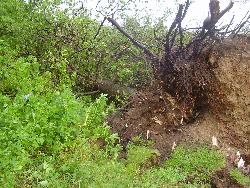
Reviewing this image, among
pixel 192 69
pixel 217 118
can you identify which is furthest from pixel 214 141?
pixel 192 69

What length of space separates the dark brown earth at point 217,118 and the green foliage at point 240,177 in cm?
83

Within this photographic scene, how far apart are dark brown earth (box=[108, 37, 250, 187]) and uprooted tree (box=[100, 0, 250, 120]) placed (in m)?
0.13

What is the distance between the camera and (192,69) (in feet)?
25.9

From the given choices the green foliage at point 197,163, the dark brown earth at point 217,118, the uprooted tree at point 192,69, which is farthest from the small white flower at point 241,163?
the uprooted tree at point 192,69

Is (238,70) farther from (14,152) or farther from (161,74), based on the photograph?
(14,152)

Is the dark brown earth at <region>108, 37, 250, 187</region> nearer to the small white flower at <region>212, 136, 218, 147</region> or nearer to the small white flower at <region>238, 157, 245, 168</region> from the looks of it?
the small white flower at <region>212, 136, 218, 147</region>

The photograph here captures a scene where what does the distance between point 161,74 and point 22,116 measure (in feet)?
9.83

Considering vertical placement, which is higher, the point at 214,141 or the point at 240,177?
the point at 214,141

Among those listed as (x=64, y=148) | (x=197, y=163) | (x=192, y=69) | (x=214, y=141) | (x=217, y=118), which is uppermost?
(x=192, y=69)

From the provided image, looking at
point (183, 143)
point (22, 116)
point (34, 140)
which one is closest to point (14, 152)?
point (34, 140)

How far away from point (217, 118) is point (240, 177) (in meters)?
1.64

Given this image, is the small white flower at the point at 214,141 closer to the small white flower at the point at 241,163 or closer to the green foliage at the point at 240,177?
the small white flower at the point at 241,163

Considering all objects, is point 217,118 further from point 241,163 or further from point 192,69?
point 241,163

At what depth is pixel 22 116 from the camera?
6.20m
